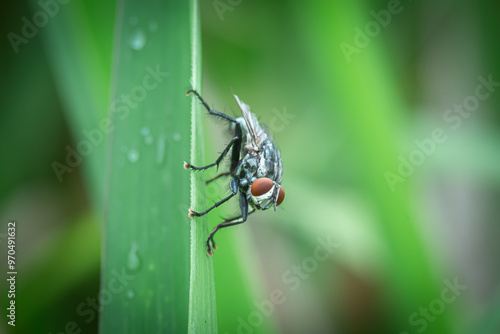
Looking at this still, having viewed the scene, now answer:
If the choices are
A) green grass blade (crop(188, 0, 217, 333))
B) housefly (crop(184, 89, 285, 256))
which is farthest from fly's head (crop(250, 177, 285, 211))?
green grass blade (crop(188, 0, 217, 333))

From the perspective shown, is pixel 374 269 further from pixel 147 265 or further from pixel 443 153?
pixel 147 265

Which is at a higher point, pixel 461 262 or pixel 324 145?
pixel 324 145

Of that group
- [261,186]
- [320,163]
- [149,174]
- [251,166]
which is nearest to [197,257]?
[149,174]

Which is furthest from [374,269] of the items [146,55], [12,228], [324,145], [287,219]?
[12,228]

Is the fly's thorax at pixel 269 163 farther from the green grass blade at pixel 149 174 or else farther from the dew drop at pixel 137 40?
the dew drop at pixel 137 40

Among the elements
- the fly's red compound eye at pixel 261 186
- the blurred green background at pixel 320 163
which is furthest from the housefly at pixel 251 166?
the blurred green background at pixel 320 163

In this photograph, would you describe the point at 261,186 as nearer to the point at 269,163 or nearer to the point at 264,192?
the point at 264,192
